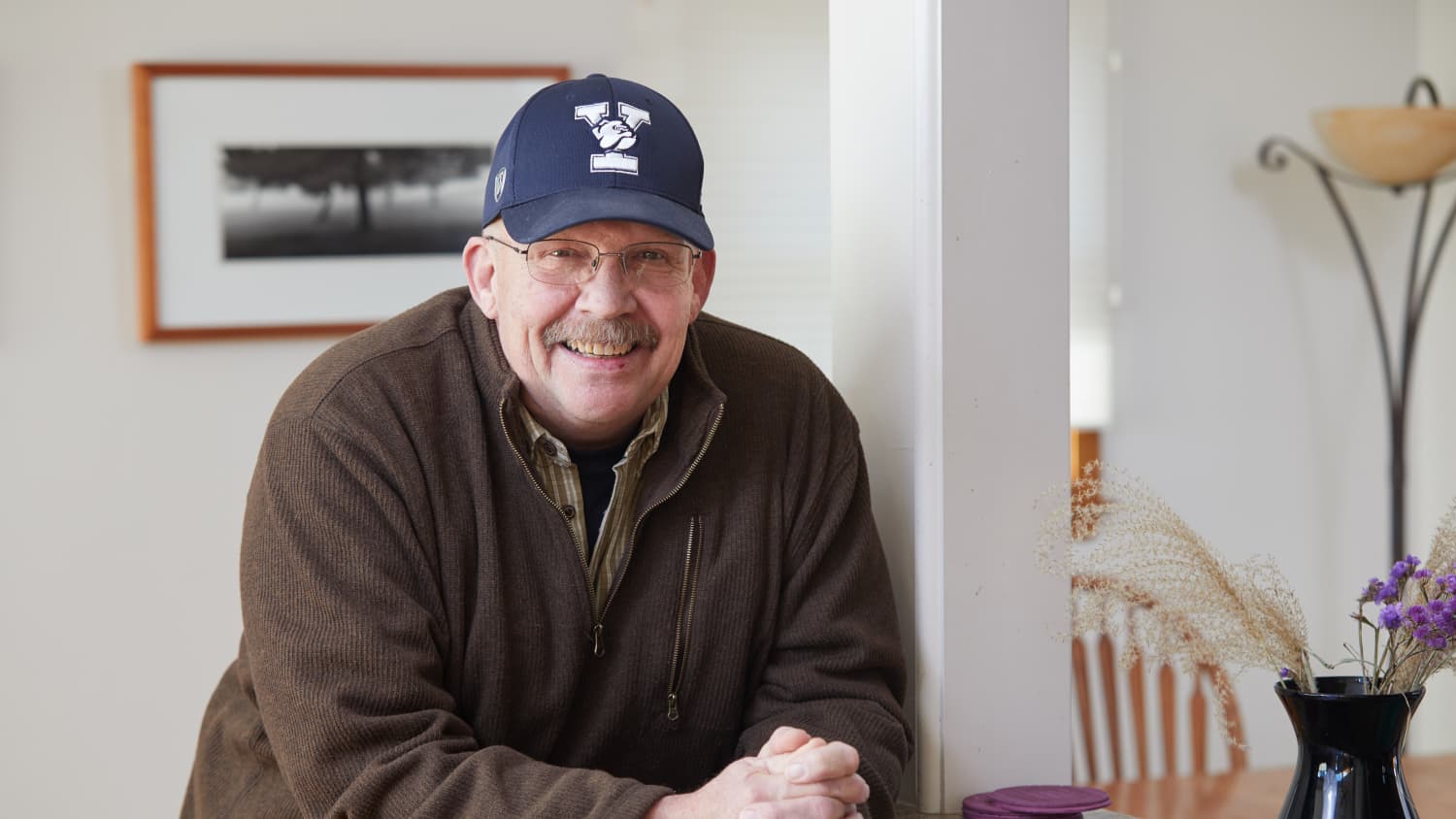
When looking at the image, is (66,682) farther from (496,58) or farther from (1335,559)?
(1335,559)

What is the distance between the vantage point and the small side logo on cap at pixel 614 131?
1456mm

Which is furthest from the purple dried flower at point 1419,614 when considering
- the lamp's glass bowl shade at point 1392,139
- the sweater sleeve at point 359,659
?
the lamp's glass bowl shade at point 1392,139

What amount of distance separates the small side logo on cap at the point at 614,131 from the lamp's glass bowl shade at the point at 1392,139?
2306mm

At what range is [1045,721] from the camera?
5.48 ft

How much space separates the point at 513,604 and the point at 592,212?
40cm

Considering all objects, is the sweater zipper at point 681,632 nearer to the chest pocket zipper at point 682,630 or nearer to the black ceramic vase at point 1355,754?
the chest pocket zipper at point 682,630

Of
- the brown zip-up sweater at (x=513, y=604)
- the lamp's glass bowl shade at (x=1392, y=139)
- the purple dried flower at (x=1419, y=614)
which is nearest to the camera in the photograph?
the purple dried flower at (x=1419, y=614)

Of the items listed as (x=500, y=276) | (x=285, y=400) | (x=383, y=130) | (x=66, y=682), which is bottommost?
(x=66, y=682)

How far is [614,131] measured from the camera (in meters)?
1.48

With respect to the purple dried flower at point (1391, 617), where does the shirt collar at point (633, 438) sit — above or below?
above

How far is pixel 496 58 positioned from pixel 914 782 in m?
1.84

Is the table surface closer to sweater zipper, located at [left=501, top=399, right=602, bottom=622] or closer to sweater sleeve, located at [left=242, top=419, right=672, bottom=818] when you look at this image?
sweater zipper, located at [left=501, top=399, right=602, bottom=622]

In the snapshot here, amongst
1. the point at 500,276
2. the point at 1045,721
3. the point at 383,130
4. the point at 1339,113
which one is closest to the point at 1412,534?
the point at 1339,113

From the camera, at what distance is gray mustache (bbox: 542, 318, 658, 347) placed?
1.47 meters
